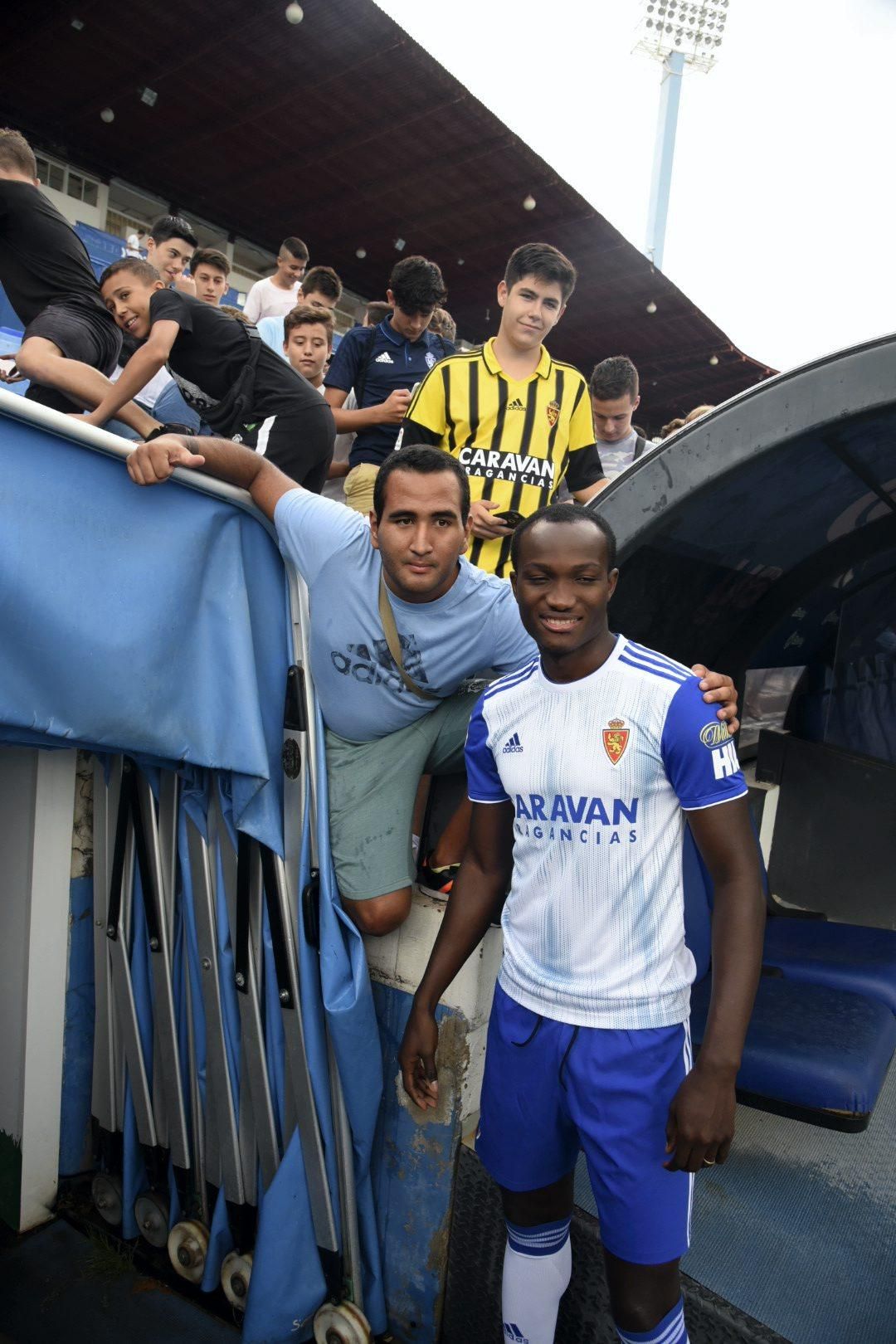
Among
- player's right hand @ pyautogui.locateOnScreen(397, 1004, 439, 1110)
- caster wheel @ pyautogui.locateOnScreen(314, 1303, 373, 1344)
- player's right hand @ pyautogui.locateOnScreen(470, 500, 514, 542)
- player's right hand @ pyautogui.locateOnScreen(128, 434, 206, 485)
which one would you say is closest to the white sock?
player's right hand @ pyautogui.locateOnScreen(397, 1004, 439, 1110)

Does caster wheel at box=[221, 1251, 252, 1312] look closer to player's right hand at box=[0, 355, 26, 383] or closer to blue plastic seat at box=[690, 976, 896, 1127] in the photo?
blue plastic seat at box=[690, 976, 896, 1127]

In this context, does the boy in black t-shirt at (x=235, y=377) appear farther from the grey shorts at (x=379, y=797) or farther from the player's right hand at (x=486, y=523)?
the grey shorts at (x=379, y=797)

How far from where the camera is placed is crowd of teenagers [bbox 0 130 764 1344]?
168 cm

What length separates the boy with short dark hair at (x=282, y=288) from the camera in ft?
22.3

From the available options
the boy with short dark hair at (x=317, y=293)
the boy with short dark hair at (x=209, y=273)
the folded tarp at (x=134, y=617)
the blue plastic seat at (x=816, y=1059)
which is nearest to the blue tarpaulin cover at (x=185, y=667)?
the folded tarp at (x=134, y=617)

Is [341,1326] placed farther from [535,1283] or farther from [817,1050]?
[817,1050]

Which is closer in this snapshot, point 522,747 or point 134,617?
point 522,747

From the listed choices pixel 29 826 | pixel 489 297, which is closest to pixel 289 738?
pixel 29 826

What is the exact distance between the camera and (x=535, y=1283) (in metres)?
1.97

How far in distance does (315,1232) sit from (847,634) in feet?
11.7

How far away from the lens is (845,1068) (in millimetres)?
2449

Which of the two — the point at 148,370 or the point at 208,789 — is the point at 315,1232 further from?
the point at 148,370

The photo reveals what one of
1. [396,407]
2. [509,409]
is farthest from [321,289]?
[509,409]

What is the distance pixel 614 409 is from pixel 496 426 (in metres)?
1.80
